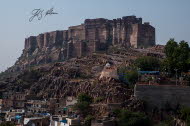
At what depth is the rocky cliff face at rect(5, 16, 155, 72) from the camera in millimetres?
64875

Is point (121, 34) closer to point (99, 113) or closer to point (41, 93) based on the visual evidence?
point (41, 93)

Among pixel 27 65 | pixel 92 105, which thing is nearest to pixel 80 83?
pixel 92 105

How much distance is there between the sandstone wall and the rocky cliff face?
28.7 meters

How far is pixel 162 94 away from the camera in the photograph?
35.3 meters

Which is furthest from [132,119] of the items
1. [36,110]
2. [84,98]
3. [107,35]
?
[107,35]

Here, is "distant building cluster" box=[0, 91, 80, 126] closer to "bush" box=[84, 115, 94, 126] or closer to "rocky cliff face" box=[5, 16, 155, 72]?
"bush" box=[84, 115, 94, 126]

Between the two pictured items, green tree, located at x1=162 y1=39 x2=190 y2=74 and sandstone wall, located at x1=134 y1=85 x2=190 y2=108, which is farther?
green tree, located at x1=162 y1=39 x2=190 y2=74

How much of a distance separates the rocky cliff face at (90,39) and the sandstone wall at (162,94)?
94.1ft

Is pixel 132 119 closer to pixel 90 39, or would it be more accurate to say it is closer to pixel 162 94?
pixel 162 94

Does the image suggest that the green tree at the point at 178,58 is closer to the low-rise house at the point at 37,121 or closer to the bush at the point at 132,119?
the bush at the point at 132,119

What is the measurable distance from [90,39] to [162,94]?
35.8m

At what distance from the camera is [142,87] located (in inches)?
1389

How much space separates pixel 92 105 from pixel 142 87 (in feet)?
16.1

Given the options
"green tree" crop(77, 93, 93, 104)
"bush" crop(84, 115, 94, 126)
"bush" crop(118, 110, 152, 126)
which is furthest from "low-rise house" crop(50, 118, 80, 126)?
"green tree" crop(77, 93, 93, 104)
